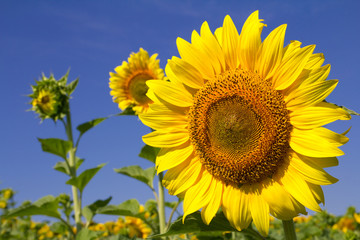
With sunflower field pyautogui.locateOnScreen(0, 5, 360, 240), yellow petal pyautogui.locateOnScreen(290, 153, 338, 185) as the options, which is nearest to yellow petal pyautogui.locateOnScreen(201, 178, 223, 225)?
sunflower field pyautogui.locateOnScreen(0, 5, 360, 240)

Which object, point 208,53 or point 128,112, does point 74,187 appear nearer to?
point 128,112

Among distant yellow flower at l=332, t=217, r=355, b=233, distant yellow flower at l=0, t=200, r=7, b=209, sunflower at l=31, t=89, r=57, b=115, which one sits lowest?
distant yellow flower at l=332, t=217, r=355, b=233

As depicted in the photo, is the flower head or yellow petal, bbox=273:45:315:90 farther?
the flower head

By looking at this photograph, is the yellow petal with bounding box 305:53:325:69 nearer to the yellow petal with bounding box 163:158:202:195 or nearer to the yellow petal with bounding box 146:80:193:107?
the yellow petal with bounding box 146:80:193:107

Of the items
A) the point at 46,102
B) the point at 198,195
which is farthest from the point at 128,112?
the point at 198,195

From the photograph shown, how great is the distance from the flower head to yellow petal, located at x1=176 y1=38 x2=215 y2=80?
3349 millimetres

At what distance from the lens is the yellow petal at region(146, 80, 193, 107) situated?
7.67ft

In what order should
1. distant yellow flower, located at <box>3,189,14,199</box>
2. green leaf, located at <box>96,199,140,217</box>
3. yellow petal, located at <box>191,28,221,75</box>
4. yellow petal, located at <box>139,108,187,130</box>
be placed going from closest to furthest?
yellow petal, located at <box>191,28,221,75</box>
yellow petal, located at <box>139,108,187,130</box>
green leaf, located at <box>96,199,140,217</box>
distant yellow flower, located at <box>3,189,14,199</box>

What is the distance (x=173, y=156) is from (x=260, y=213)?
0.59 metres

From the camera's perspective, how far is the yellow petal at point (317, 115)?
198cm

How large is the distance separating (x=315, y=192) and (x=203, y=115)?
0.75 m

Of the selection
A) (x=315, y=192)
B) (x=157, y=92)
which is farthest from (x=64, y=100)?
(x=315, y=192)

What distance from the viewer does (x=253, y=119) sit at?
86.2 inches

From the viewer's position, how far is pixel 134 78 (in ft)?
18.3
